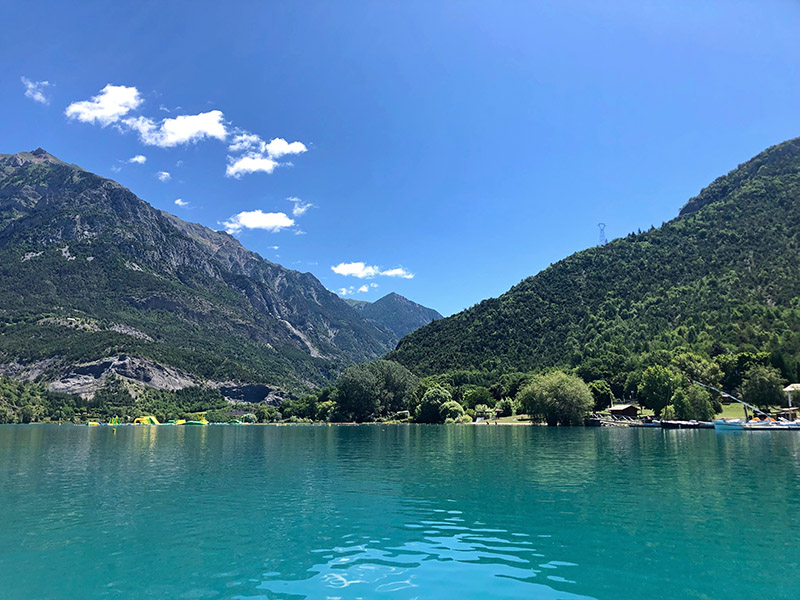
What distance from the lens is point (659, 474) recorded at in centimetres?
3641

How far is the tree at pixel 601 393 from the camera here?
430ft

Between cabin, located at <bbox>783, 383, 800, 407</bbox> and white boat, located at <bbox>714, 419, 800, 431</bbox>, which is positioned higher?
cabin, located at <bbox>783, 383, 800, 407</bbox>

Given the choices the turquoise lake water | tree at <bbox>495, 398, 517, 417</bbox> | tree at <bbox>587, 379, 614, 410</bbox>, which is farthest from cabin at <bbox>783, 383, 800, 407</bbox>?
the turquoise lake water

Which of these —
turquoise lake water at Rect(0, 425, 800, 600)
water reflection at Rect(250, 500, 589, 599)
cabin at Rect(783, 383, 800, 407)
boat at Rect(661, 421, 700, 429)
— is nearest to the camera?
water reflection at Rect(250, 500, 589, 599)

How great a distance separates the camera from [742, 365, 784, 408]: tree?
106 m

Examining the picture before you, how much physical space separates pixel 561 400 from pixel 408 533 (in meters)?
98.9

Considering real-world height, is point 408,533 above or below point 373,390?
below

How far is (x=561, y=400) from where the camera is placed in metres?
111

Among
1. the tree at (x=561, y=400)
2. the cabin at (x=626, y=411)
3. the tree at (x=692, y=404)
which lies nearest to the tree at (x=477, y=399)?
the tree at (x=561, y=400)

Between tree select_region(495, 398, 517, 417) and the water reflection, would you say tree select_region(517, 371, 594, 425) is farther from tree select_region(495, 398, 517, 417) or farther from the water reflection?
the water reflection

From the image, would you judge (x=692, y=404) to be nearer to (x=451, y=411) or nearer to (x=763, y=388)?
(x=763, y=388)

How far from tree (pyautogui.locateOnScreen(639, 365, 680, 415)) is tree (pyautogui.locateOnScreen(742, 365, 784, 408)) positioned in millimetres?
15286

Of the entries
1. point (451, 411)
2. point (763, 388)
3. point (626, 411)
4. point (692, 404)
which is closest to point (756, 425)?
point (692, 404)

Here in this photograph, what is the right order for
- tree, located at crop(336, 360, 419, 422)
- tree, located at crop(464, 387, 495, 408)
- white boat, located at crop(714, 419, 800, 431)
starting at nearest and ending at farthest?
white boat, located at crop(714, 419, 800, 431) < tree, located at crop(464, 387, 495, 408) < tree, located at crop(336, 360, 419, 422)
